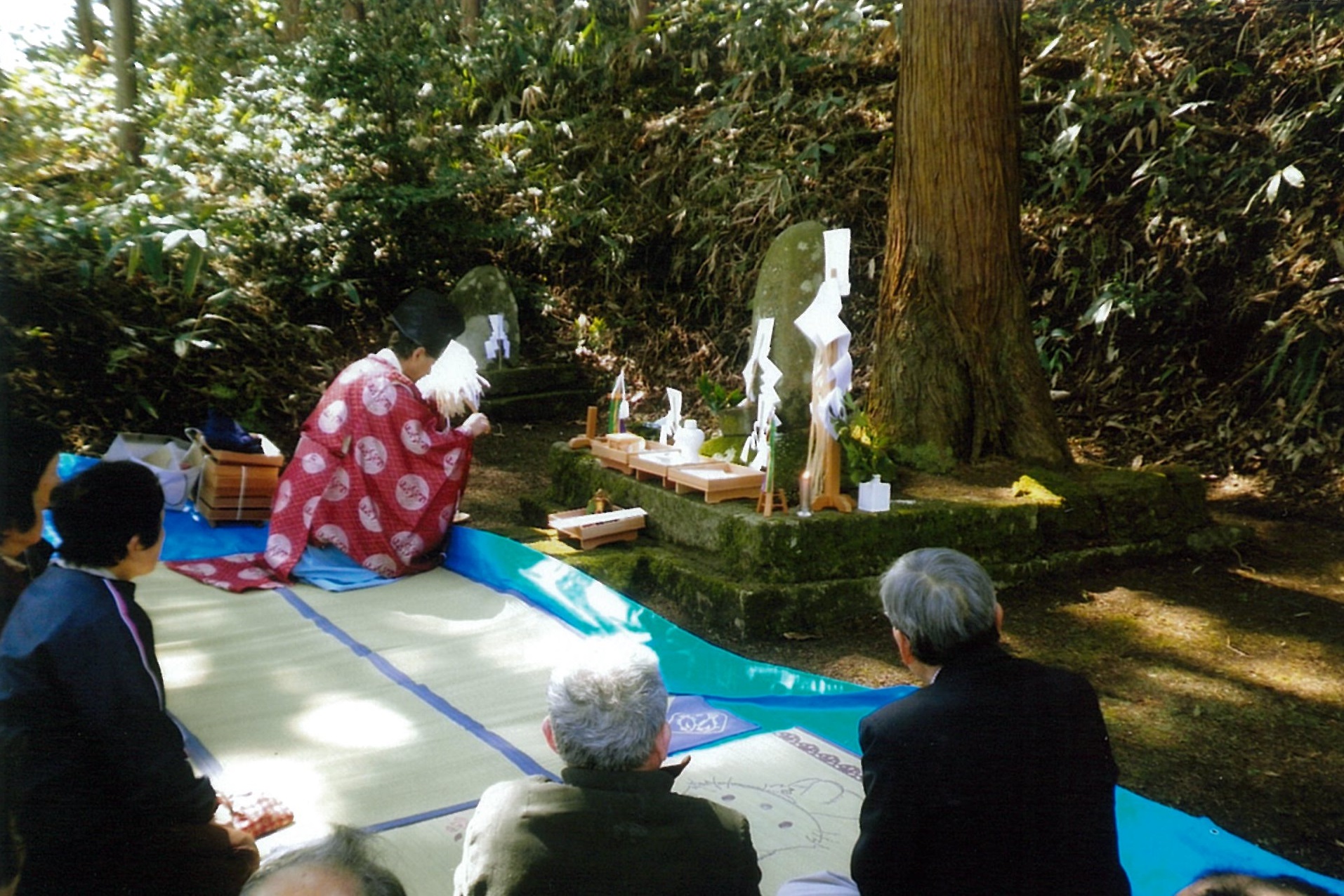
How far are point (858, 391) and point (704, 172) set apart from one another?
8.37 feet

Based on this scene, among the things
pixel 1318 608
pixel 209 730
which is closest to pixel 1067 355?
pixel 1318 608

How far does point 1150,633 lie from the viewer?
14.6 feet

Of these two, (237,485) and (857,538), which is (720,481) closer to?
(857,538)

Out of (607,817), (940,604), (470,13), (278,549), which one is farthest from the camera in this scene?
(470,13)

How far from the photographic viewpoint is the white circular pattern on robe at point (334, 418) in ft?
A: 17.0

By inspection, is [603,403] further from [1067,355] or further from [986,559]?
[986,559]

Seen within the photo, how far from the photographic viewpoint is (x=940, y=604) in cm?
195

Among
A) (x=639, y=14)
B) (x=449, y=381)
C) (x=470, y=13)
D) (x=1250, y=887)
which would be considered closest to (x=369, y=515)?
(x=449, y=381)

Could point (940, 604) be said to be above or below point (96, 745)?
above

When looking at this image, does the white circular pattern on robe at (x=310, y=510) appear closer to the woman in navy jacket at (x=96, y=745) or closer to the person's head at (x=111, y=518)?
the person's head at (x=111, y=518)

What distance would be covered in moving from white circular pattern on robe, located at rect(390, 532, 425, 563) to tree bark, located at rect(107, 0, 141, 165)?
13.2 feet

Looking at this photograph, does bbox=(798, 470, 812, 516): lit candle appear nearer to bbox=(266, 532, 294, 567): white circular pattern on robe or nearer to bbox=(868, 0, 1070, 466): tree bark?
bbox=(868, 0, 1070, 466): tree bark

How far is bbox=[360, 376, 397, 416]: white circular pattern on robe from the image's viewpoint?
519cm

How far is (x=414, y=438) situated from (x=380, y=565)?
631 mm
